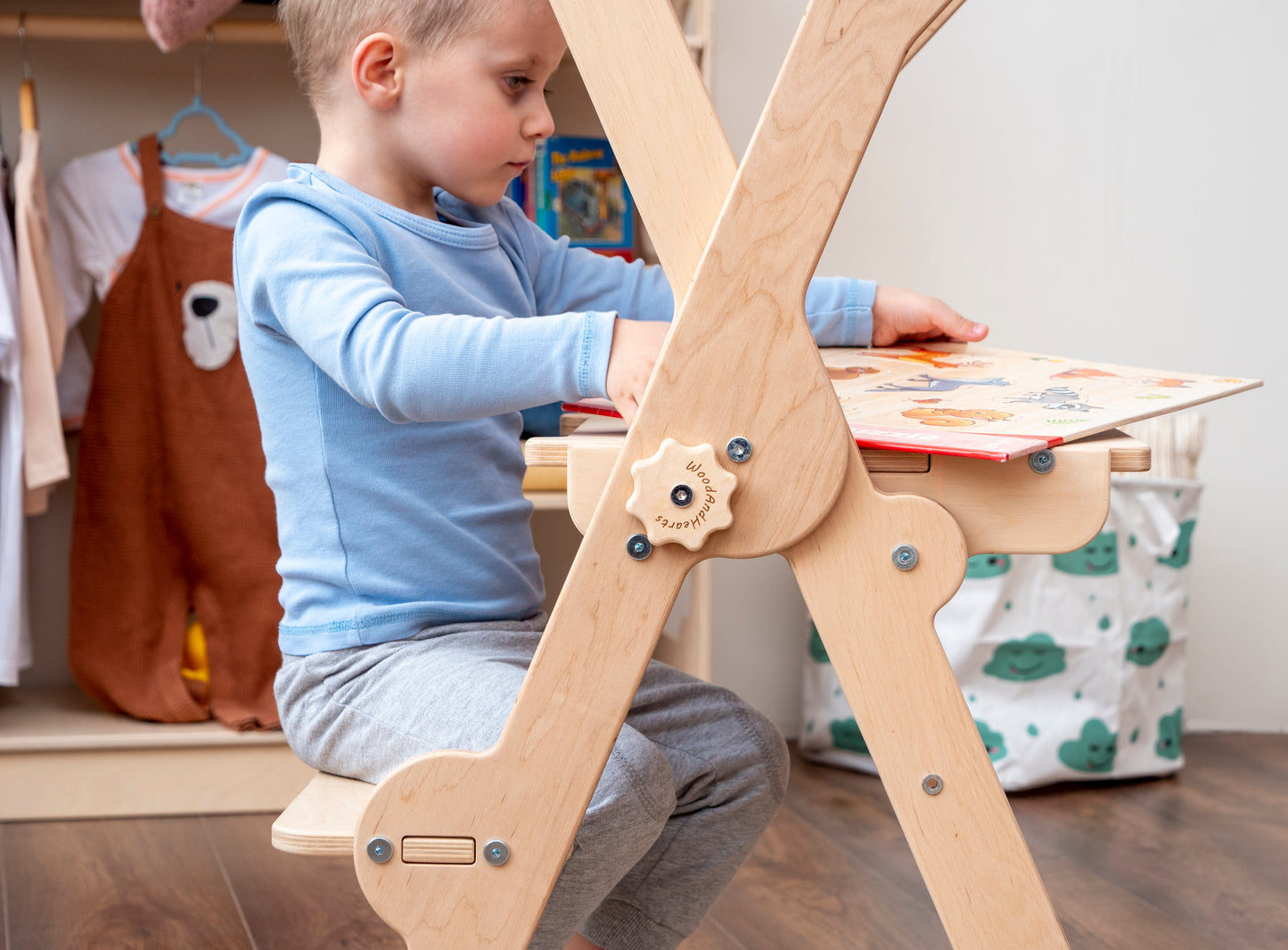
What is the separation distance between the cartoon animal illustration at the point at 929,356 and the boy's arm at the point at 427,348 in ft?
Result: 0.85

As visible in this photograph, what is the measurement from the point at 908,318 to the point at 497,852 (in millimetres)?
482

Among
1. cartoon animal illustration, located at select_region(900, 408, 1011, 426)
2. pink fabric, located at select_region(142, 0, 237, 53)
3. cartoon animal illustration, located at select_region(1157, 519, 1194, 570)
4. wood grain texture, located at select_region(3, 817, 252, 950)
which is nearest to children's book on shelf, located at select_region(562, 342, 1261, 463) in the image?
cartoon animal illustration, located at select_region(900, 408, 1011, 426)

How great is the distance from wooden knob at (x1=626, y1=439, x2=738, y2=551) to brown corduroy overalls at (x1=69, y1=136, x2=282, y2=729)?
4.05 feet

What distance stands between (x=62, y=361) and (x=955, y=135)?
135cm

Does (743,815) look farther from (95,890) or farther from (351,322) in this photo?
(95,890)

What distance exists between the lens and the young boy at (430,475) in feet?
2.25

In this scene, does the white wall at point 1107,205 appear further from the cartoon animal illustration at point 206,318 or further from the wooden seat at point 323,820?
the wooden seat at point 323,820

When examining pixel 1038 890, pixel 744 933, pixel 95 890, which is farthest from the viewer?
pixel 95 890

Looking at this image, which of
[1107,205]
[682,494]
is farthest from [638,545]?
[1107,205]

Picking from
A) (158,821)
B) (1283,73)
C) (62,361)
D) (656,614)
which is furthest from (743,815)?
(1283,73)

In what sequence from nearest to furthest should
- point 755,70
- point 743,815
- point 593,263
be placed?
point 743,815
point 593,263
point 755,70

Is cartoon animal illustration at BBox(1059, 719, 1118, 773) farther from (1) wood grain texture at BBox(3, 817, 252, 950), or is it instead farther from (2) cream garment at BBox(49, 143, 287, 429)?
(2) cream garment at BBox(49, 143, 287, 429)

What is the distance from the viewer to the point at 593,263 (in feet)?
3.31

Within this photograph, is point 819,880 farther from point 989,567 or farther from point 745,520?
point 745,520
